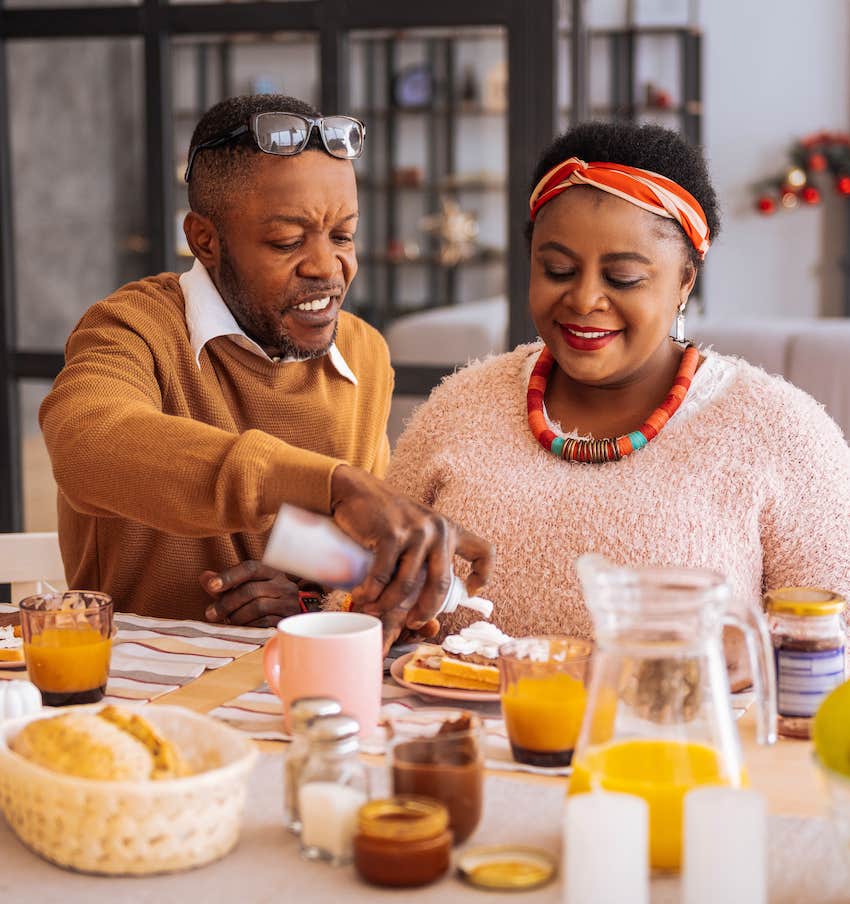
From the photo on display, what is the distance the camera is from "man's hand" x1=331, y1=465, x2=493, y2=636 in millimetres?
1148

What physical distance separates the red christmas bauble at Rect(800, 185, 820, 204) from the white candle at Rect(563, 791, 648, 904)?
28.2ft

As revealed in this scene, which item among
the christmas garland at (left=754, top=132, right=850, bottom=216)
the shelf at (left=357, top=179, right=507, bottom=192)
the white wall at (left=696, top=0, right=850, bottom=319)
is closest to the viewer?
the shelf at (left=357, top=179, right=507, bottom=192)

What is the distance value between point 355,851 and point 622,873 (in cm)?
18

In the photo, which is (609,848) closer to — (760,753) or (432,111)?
(760,753)

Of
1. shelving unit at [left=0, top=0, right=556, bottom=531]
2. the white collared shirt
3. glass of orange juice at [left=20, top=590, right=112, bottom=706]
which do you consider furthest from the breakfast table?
shelving unit at [left=0, top=0, right=556, bottom=531]

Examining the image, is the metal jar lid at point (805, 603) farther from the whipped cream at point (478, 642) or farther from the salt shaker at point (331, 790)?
the salt shaker at point (331, 790)

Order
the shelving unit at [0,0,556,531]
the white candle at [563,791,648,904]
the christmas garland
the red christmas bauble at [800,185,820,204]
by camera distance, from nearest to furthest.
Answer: the white candle at [563,791,648,904]
the shelving unit at [0,0,556,531]
the christmas garland
the red christmas bauble at [800,185,820,204]

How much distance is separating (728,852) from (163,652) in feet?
2.65

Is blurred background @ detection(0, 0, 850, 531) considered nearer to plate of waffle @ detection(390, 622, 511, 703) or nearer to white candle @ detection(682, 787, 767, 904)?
plate of waffle @ detection(390, 622, 511, 703)

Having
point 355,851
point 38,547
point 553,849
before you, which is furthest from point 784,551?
point 38,547

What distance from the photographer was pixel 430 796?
0.86m

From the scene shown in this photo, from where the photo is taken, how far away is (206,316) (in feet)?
5.97

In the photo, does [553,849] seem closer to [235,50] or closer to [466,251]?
[235,50]

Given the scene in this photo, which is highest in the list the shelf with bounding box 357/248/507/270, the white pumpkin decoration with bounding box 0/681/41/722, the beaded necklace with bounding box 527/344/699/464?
the shelf with bounding box 357/248/507/270
